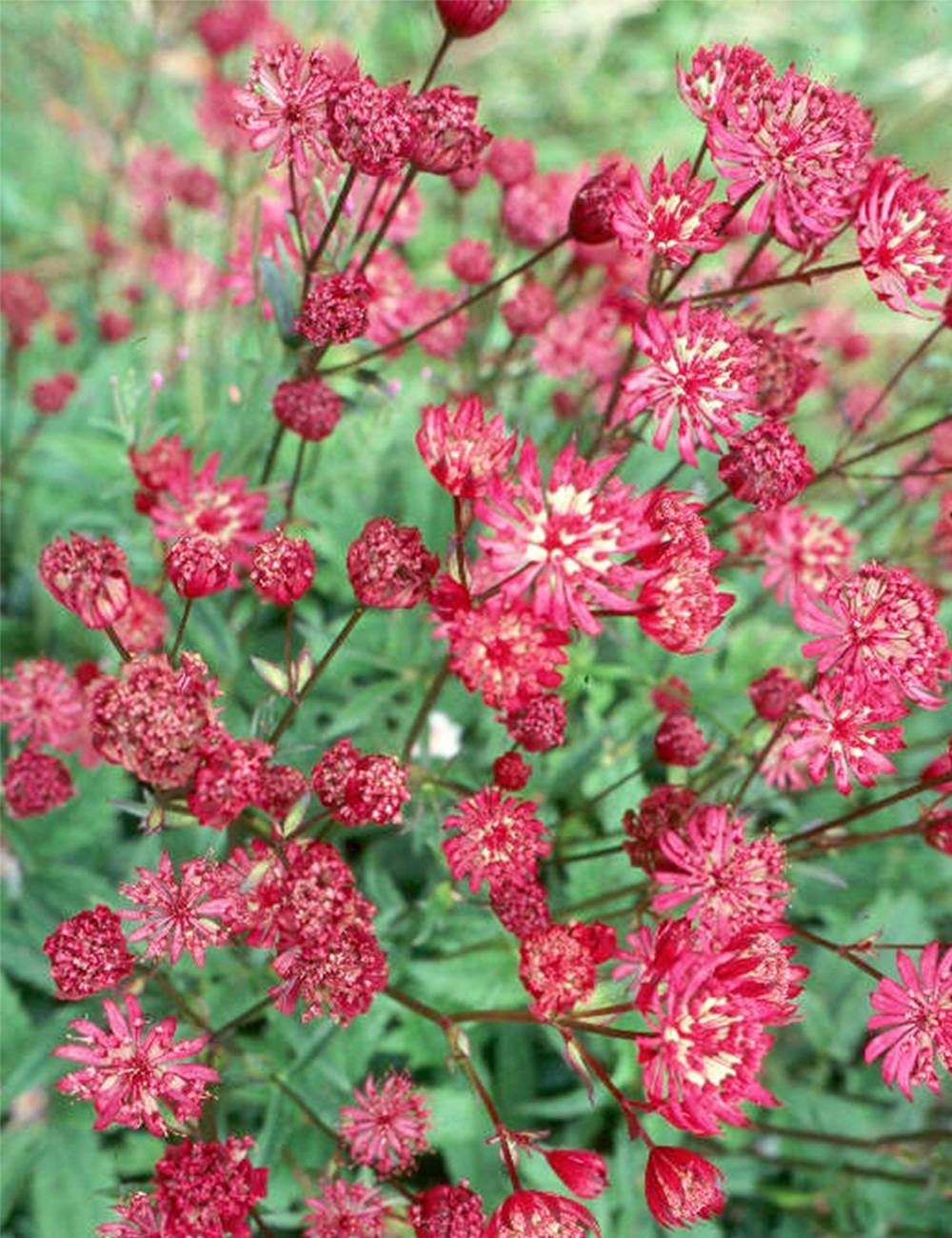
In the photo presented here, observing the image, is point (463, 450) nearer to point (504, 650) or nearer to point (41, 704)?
point (504, 650)

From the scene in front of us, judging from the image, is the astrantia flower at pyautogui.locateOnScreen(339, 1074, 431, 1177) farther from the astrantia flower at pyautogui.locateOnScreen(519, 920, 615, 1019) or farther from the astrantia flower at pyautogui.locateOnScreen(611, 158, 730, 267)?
the astrantia flower at pyautogui.locateOnScreen(611, 158, 730, 267)

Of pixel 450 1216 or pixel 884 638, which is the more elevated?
pixel 884 638

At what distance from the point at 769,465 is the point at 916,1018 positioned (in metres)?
0.63

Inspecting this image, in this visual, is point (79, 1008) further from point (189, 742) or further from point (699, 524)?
point (699, 524)

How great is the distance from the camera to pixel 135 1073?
1156 millimetres

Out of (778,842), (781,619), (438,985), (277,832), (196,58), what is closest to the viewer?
(277,832)

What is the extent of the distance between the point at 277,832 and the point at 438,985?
1.86 feet

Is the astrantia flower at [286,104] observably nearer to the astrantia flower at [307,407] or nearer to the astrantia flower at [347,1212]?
the astrantia flower at [307,407]

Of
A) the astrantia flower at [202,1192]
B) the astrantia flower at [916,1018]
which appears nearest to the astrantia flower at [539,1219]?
the astrantia flower at [202,1192]

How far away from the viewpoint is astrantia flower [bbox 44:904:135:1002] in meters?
1.12

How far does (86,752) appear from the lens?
1587 millimetres

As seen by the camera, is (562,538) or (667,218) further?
(667,218)

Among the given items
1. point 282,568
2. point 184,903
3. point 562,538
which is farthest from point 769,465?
point 184,903

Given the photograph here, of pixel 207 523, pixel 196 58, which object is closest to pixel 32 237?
pixel 196 58
